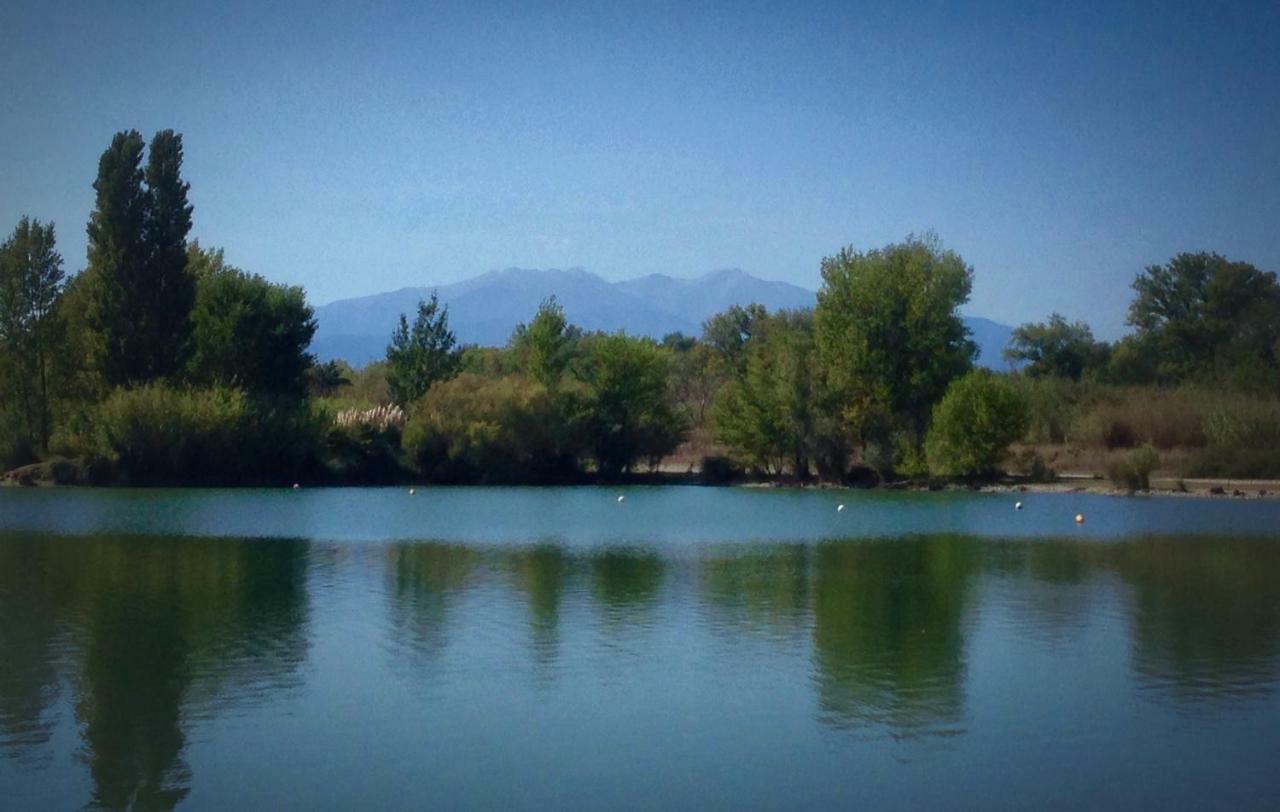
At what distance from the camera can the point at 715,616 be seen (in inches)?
667

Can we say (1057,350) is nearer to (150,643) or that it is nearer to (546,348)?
(546,348)

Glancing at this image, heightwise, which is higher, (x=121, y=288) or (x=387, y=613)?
(x=121, y=288)

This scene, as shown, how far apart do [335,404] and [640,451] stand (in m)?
14.2

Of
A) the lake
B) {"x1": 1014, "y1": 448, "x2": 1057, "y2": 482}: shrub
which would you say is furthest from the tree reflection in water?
{"x1": 1014, "y1": 448, "x2": 1057, "y2": 482}: shrub

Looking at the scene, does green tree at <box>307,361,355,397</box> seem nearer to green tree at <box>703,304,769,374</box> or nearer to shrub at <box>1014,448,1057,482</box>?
green tree at <box>703,304,769,374</box>

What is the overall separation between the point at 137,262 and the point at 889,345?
30.7m

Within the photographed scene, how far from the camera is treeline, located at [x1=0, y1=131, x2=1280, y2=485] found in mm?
46938

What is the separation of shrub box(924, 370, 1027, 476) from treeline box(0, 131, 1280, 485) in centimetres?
8

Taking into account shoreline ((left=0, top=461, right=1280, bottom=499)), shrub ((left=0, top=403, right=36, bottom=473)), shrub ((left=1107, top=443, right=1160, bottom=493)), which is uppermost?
shrub ((left=0, top=403, right=36, bottom=473))

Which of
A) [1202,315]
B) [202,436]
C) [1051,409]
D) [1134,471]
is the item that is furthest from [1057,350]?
[202,436]

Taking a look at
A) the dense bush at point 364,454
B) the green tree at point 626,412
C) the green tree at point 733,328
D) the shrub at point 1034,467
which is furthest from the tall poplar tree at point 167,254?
the green tree at point 733,328

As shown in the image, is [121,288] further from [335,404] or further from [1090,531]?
[1090,531]

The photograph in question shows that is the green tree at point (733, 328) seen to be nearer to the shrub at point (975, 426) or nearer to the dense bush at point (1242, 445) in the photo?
the shrub at point (975, 426)

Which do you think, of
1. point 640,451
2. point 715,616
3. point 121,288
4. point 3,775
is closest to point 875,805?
point 3,775
